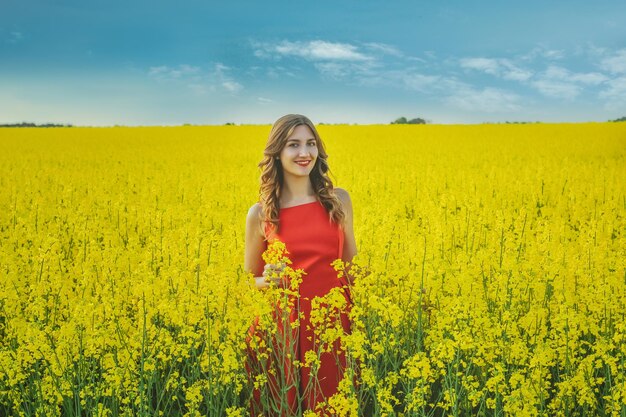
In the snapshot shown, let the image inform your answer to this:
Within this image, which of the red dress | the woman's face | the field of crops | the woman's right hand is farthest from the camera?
the woman's face

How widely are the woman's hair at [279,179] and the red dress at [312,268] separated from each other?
0.06m

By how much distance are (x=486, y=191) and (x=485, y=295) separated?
8.14 m

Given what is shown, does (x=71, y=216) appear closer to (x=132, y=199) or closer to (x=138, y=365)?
(x=132, y=199)

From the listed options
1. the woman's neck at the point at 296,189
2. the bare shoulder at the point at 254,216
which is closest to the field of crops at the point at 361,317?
the bare shoulder at the point at 254,216

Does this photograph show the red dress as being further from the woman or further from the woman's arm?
the woman's arm

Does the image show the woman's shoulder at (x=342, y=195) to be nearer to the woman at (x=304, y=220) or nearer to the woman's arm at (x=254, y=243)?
the woman at (x=304, y=220)

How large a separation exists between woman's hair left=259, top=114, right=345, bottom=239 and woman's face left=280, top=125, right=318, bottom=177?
1.3 inches

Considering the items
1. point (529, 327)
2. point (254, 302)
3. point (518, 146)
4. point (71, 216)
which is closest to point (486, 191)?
point (71, 216)

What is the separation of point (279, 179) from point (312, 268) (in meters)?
0.66

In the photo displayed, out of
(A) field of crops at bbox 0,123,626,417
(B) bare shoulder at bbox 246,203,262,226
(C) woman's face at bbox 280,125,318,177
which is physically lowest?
(A) field of crops at bbox 0,123,626,417

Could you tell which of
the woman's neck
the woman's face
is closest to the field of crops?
the woman's neck

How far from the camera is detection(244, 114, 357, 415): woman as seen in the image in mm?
3586

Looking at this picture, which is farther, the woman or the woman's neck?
the woman's neck

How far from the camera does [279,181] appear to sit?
3961mm
